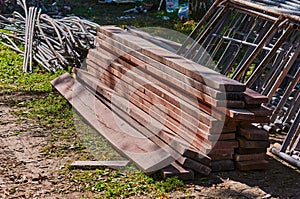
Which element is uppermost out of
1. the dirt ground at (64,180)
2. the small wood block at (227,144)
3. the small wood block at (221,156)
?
the small wood block at (227,144)

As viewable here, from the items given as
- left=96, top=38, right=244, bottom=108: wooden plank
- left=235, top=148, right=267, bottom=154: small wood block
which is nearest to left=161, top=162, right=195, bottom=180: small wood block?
left=235, top=148, right=267, bottom=154: small wood block

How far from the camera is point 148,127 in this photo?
7055 millimetres

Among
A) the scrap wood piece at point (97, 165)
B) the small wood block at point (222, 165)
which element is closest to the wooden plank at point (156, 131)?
the small wood block at point (222, 165)

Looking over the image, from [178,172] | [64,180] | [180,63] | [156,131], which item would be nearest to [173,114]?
[156,131]

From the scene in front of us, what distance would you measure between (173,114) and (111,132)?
33.2 inches

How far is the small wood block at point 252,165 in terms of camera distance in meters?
6.38

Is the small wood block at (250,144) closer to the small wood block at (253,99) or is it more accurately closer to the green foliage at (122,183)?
the small wood block at (253,99)

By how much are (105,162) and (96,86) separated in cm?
206

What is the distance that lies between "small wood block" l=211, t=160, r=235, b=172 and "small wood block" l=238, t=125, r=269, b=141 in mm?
351

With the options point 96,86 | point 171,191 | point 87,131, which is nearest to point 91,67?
point 96,86

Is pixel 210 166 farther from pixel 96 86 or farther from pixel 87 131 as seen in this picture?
pixel 96 86

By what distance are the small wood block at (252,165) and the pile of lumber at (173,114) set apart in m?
0.01

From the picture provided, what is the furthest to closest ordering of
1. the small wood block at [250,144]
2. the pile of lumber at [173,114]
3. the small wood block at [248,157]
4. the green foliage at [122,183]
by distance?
the small wood block at [248,157] < the small wood block at [250,144] < the pile of lumber at [173,114] < the green foliage at [122,183]

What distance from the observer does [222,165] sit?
6.38 m
